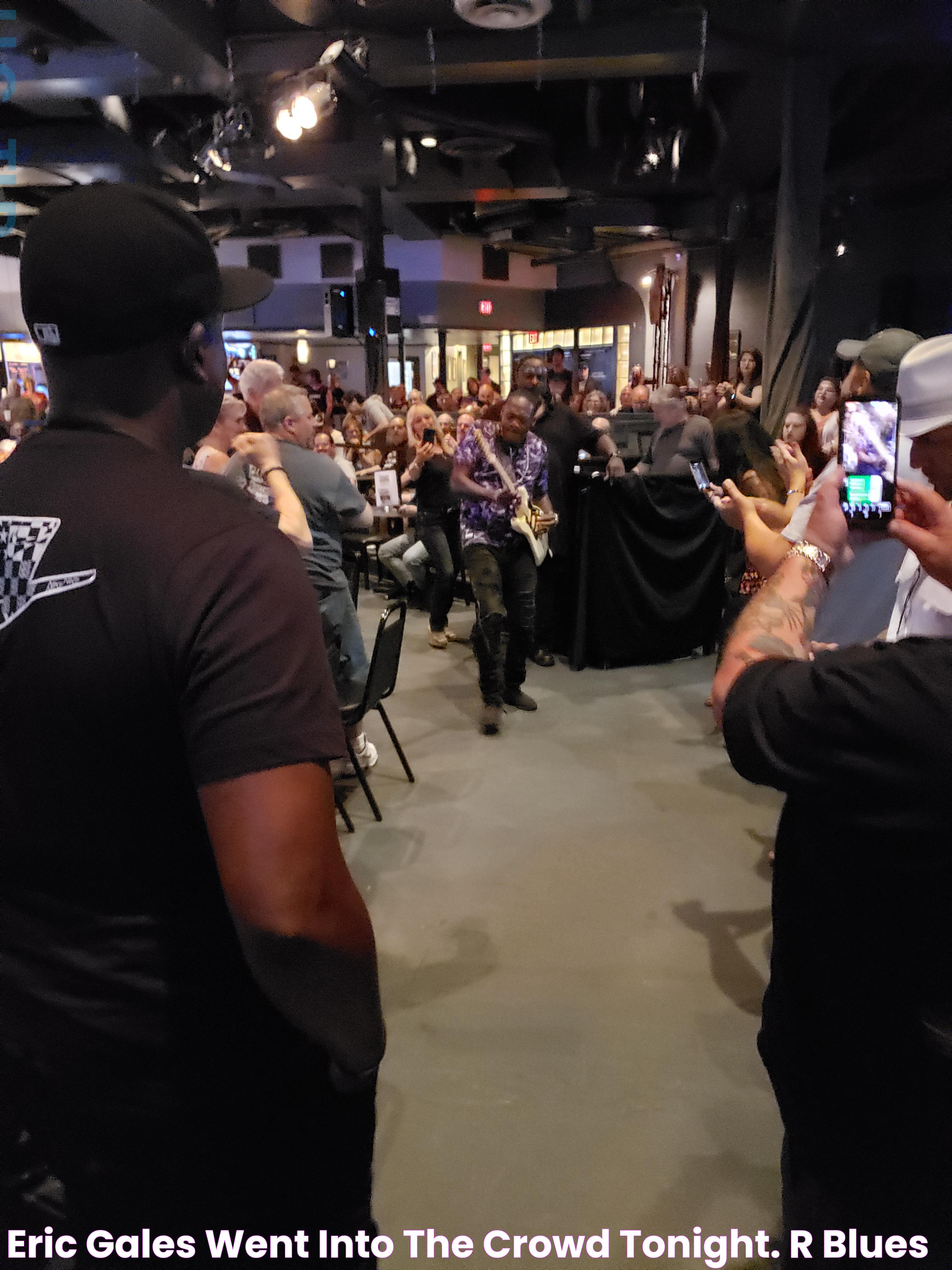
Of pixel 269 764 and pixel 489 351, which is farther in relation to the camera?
pixel 489 351

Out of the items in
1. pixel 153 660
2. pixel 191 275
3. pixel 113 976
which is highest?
pixel 191 275

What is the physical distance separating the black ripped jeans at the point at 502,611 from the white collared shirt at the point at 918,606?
324cm

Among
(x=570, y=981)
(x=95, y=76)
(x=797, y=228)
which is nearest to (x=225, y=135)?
(x=95, y=76)

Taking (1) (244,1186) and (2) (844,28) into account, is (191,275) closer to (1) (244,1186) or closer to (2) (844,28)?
(1) (244,1186)

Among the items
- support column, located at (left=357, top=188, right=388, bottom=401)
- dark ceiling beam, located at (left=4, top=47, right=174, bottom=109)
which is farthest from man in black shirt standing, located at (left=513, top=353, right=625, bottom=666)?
support column, located at (left=357, top=188, right=388, bottom=401)

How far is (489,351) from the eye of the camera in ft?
69.9

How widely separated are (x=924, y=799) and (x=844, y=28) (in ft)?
28.0

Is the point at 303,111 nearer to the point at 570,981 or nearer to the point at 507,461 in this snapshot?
the point at 507,461

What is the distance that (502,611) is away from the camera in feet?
15.7

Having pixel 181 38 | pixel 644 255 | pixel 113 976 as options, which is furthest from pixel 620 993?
pixel 644 255

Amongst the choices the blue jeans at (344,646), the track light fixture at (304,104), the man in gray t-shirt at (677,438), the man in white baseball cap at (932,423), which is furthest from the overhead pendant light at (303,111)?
the man in white baseball cap at (932,423)

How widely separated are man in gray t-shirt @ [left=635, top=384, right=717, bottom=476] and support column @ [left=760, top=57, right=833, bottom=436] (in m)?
2.51

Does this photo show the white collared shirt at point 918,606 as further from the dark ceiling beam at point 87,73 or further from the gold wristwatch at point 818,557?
the dark ceiling beam at point 87,73

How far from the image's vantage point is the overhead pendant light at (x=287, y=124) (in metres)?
7.58
